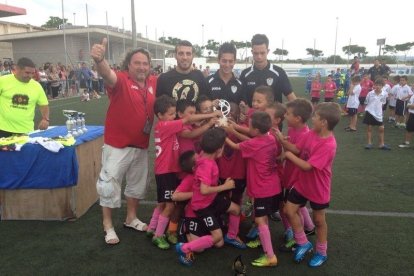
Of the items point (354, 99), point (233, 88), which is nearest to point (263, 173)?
point (233, 88)

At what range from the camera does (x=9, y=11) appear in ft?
89.4

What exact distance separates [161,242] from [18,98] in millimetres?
3154

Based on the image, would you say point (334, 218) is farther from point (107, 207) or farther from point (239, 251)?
point (107, 207)

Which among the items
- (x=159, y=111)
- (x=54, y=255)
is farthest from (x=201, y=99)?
(x=54, y=255)

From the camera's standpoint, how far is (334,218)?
4.55 metres

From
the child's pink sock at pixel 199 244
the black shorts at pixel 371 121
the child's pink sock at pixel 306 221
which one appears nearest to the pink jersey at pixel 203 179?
the child's pink sock at pixel 199 244

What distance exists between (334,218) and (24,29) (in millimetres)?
49807

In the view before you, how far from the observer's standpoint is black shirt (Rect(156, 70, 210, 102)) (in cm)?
403

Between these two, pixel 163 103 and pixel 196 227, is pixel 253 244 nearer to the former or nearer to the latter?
pixel 196 227

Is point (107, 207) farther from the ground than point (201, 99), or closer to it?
closer to it

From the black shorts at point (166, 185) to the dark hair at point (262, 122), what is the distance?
42.2 inches

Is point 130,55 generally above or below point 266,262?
above

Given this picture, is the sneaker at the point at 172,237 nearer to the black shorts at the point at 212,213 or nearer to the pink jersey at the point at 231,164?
the black shorts at the point at 212,213

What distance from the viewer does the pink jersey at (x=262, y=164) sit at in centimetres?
342
